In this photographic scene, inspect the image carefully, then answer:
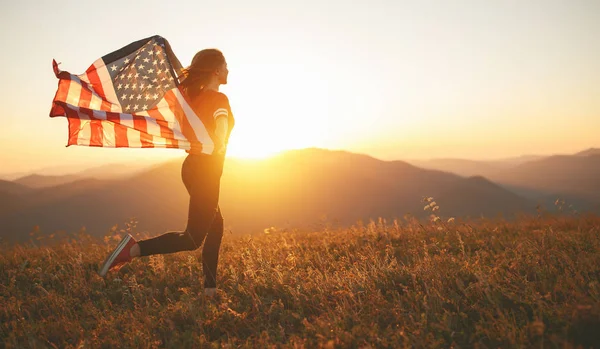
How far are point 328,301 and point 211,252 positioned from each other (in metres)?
1.48

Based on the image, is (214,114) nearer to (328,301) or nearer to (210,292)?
(210,292)

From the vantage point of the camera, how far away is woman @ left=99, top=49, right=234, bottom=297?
381 centimetres

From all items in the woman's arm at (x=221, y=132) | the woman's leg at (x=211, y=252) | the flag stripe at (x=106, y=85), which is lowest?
the woman's leg at (x=211, y=252)

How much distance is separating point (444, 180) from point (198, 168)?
151764 millimetres

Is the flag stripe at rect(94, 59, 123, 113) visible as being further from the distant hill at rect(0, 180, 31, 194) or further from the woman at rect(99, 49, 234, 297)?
the distant hill at rect(0, 180, 31, 194)

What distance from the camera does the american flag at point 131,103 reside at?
4.19 m

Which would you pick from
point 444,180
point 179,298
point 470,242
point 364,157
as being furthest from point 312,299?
point 444,180

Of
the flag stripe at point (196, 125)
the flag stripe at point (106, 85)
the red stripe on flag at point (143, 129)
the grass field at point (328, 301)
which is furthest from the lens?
the flag stripe at point (106, 85)

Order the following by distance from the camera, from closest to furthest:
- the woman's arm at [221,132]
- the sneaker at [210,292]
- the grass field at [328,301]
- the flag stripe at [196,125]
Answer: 1. the grass field at [328,301]
2. the woman's arm at [221,132]
3. the flag stripe at [196,125]
4. the sneaker at [210,292]

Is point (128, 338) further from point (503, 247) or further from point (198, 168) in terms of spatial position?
point (503, 247)

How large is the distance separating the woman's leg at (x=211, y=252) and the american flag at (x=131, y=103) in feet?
3.13

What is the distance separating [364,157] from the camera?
14125 cm

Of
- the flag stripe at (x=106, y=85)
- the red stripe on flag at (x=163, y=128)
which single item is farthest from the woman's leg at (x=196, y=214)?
the flag stripe at (x=106, y=85)

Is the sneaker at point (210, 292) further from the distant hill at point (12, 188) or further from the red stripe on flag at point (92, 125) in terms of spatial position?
the distant hill at point (12, 188)
